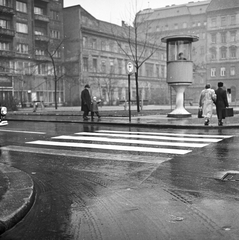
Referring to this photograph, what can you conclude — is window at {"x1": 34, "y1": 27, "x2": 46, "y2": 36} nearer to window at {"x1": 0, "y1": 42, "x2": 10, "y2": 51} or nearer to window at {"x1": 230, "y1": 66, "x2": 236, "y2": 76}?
window at {"x1": 0, "y1": 42, "x2": 10, "y2": 51}

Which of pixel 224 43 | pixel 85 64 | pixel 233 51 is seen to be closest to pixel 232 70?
pixel 233 51

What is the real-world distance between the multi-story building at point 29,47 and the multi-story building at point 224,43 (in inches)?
1280

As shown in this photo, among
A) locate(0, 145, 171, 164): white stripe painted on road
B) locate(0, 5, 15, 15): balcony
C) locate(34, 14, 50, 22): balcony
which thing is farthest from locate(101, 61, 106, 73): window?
locate(0, 145, 171, 164): white stripe painted on road

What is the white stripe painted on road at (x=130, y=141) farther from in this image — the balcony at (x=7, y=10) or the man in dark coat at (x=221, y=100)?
the balcony at (x=7, y=10)

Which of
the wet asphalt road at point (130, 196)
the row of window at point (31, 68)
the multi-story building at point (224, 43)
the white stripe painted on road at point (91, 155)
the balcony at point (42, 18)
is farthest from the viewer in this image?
the multi-story building at point (224, 43)

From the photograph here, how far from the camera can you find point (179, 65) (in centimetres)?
2086

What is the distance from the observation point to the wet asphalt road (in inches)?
159

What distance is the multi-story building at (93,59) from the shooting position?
60438mm

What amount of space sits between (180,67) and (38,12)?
4294 cm

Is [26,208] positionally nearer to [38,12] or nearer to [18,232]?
[18,232]

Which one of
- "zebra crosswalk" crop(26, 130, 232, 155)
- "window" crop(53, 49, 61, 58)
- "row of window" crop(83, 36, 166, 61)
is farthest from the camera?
"row of window" crop(83, 36, 166, 61)

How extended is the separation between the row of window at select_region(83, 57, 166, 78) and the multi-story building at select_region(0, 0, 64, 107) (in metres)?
5.66

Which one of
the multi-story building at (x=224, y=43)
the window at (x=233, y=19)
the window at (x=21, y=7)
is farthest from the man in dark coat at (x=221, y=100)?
the window at (x=233, y=19)

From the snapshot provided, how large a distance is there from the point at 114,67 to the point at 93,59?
6124 millimetres
